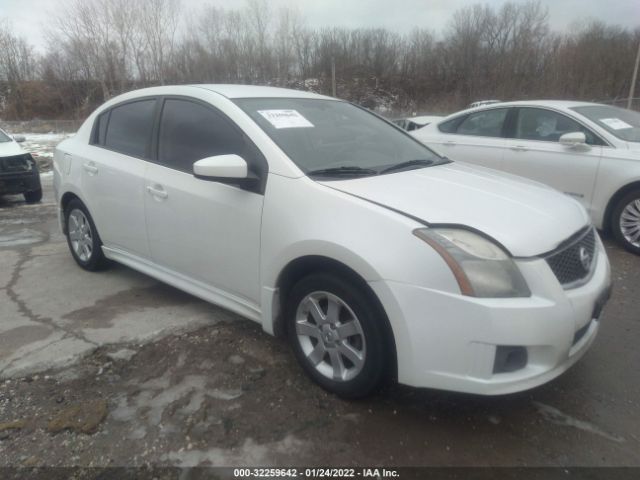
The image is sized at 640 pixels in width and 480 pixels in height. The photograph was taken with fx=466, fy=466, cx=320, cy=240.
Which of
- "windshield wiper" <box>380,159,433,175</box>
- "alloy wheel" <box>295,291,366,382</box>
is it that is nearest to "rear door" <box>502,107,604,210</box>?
"windshield wiper" <box>380,159,433,175</box>

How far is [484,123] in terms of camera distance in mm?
6176

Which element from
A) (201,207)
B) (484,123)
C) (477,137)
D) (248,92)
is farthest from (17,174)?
(484,123)

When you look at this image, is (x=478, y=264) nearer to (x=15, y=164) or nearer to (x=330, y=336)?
(x=330, y=336)

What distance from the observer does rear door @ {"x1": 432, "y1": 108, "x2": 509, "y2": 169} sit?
594 cm

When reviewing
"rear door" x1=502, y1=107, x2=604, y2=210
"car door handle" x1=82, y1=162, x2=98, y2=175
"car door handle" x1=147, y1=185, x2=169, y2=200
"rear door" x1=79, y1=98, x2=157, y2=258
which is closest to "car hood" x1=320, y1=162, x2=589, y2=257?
"car door handle" x1=147, y1=185, x2=169, y2=200

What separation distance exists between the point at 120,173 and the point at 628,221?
4.96 m

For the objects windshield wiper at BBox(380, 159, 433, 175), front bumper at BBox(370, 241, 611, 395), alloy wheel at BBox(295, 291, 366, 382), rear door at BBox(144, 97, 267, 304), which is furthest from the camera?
windshield wiper at BBox(380, 159, 433, 175)

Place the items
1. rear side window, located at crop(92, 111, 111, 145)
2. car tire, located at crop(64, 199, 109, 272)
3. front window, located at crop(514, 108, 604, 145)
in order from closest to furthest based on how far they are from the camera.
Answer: rear side window, located at crop(92, 111, 111, 145) → car tire, located at crop(64, 199, 109, 272) → front window, located at crop(514, 108, 604, 145)

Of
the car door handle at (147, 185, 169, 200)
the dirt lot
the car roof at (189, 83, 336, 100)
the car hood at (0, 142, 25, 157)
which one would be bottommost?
the dirt lot

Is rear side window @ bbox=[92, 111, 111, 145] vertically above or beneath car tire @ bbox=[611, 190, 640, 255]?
above

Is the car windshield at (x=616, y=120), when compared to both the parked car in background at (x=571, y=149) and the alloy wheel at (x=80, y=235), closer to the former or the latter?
the parked car in background at (x=571, y=149)

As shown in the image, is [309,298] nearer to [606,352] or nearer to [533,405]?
[533,405]

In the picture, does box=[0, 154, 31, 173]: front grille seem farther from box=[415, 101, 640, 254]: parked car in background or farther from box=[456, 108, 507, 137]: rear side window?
box=[456, 108, 507, 137]: rear side window

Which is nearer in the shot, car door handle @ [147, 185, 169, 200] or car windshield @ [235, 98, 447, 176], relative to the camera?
car windshield @ [235, 98, 447, 176]
